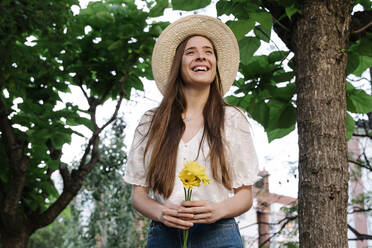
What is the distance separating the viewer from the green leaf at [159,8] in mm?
3512

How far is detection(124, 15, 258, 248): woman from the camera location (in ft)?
4.98

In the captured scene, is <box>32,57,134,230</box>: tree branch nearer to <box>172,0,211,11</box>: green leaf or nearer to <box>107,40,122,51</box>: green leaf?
<box>107,40,122,51</box>: green leaf

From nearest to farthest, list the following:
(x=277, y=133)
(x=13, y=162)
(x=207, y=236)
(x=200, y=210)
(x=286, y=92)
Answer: (x=200, y=210)
(x=207, y=236)
(x=286, y=92)
(x=277, y=133)
(x=13, y=162)

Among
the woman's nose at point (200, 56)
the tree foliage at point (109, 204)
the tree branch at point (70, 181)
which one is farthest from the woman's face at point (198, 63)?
the tree foliage at point (109, 204)

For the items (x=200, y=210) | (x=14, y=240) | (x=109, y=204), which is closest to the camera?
(x=200, y=210)

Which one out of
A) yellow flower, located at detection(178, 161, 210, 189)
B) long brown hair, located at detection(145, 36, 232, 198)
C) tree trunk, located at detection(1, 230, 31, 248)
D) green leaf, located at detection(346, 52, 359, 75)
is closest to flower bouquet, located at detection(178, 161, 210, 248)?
yellow flower, located at detection(178, 161, 210, 189)

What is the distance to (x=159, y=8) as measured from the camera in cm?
352

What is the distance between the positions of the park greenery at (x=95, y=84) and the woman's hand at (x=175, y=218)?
0.60 metres

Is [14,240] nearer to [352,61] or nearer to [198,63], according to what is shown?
[198,63]

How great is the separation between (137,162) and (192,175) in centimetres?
44

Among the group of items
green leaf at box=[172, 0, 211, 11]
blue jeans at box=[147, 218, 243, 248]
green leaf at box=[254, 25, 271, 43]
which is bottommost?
blue jeans at box=[147, 218, 243, 248]

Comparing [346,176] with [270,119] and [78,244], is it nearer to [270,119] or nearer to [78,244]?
[270,119]

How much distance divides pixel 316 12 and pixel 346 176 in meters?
0.75

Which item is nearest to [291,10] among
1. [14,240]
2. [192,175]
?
[192,175]
